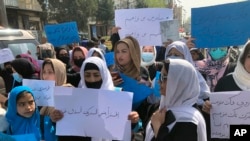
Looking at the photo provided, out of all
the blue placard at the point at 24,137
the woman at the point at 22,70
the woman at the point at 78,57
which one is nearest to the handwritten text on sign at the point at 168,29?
the woman at the point at 78,57

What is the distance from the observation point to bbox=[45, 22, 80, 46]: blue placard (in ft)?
16.9

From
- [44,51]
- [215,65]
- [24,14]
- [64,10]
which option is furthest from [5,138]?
[64,10]

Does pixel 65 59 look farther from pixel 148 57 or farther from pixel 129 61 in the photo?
pixel 129 61

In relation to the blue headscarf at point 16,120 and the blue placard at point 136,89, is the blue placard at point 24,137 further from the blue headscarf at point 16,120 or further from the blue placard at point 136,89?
the blue placard at point 136,89

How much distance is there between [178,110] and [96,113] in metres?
0.60

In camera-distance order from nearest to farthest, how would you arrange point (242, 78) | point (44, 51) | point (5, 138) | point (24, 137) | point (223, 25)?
point (5, 138) < point (24, 137) < point (242, 78) < point (223, 25) < point (44, 51)

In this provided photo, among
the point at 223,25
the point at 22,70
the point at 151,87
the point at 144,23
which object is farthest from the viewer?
the point at 144,23

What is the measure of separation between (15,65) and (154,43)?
5.08ft

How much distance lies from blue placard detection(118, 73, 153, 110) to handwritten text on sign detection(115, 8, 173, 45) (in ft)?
4.05

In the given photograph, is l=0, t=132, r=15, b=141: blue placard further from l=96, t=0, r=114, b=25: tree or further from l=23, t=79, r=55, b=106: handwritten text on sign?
l=96, t=0, r=114, b=25: tree

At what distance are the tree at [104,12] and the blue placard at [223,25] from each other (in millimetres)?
34797

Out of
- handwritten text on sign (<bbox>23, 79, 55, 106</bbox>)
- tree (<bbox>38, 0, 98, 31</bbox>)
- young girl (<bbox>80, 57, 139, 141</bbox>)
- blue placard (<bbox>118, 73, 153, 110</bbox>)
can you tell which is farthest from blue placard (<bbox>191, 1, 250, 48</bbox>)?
tree (<bbox>38, 0, 98, 31</bbox>)

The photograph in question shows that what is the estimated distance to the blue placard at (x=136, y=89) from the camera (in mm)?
2729

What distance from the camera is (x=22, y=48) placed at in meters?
5.59
